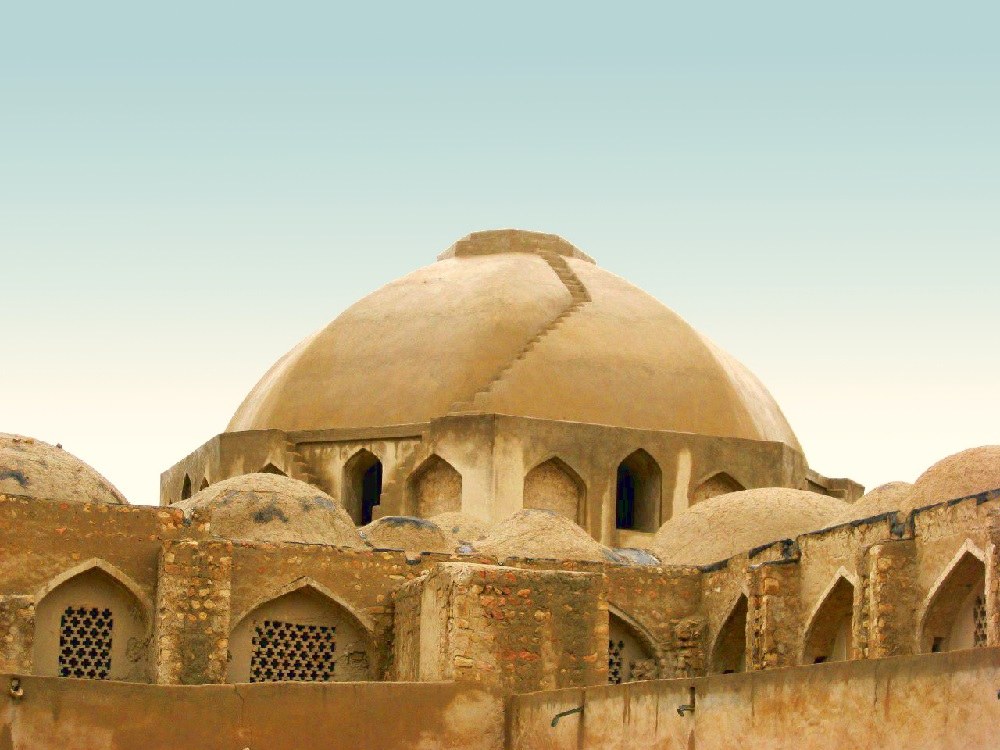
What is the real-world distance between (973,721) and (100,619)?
12.3 metres

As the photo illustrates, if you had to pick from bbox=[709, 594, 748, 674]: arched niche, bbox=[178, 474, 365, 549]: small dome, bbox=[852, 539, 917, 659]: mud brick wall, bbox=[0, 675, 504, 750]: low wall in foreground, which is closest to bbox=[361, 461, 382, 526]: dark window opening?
bbox=[178, 474, 365, 549]: small dome

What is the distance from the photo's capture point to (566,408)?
27594 mm

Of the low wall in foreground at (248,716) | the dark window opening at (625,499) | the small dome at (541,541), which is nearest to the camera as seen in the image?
the low wall in foreground at (248,716)

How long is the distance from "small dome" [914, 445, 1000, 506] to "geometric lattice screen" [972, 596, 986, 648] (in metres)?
1.32

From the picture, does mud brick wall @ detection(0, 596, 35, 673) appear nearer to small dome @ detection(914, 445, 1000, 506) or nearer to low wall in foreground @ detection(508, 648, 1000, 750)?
low wall in foreground @ detection(508, 648, 1000, 750)

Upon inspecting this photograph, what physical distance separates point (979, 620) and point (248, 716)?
7.70m

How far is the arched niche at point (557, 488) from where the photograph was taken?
27.0 metres

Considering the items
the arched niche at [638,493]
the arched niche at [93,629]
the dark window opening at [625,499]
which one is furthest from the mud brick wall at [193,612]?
the dark window opening at [625,499]

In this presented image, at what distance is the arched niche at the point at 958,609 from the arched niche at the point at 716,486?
35.6ft

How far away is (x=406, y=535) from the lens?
21.9 m

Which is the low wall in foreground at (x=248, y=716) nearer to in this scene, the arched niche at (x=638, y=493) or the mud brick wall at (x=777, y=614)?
the mud brick wall at (x=777, y=614)

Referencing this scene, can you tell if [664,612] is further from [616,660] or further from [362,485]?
[362,485]

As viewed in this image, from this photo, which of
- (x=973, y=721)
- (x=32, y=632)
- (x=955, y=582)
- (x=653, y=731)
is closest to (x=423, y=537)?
(x=32, y=632)

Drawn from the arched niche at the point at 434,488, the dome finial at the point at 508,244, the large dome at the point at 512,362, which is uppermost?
the dome finial at the point at 508,244
